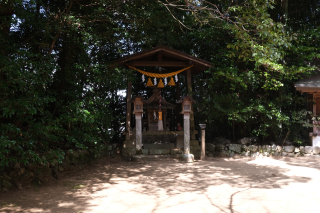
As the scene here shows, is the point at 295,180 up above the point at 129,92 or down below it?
below

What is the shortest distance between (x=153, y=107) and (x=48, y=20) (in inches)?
199

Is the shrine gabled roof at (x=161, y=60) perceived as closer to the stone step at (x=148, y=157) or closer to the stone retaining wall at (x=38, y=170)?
the stone step at (x=148, y=157)

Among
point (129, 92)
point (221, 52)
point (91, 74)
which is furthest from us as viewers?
point (221, 52)

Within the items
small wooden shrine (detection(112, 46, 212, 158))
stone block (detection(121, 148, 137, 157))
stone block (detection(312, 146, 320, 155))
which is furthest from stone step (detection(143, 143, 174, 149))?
stone block (detection(312, 146, 320, 155))

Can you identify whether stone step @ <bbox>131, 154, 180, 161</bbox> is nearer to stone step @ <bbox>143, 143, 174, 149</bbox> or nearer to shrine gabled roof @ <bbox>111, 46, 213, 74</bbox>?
stone step @ <bbox>143, 143, 174, 149</bbox>

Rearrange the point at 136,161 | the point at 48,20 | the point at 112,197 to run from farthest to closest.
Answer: the point at 136,161 < the point at 48,20 < the point at 112,197

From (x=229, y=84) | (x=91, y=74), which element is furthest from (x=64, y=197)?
(x=229, y=84)

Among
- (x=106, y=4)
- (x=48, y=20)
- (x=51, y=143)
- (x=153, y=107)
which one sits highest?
(x=106, y=4)

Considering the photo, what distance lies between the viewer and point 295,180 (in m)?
5.52

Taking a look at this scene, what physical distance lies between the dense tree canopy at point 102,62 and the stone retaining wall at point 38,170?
1.10 feet

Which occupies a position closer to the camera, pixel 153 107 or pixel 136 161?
pixel 136 161

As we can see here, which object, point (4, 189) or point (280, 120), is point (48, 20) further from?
point (280, 120)

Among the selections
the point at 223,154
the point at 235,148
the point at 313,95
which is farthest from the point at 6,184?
the point at 313,95

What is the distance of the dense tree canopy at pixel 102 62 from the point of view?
14.4ft
